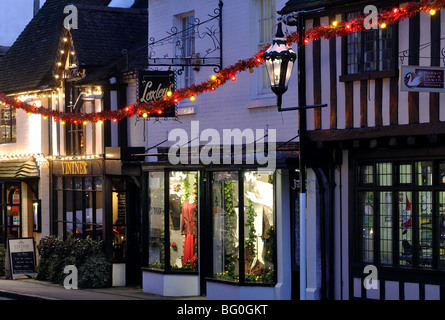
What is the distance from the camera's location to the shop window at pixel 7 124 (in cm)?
Answer: 2516

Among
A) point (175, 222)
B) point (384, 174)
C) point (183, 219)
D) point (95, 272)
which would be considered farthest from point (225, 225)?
point (95, 272)

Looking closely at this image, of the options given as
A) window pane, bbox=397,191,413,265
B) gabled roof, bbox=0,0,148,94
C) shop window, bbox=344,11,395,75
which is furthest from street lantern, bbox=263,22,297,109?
gabled roof, bbox=0,0,148,94

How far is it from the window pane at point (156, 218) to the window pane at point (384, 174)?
5447 millimetres

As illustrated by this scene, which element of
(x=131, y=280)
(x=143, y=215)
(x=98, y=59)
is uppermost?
(x=98, y=59)

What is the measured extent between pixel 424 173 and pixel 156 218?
664 centimetres

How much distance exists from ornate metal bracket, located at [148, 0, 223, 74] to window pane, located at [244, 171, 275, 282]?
2.61 meters

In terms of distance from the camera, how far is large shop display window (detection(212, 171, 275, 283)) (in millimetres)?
16188

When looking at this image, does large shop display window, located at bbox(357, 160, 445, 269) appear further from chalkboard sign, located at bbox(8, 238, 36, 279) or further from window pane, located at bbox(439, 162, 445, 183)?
chalkboard sign, located at bbox(8, 238, 36, 279)

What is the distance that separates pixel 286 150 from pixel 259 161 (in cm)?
59

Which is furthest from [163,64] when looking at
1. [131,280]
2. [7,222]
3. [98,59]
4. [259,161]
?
[7,222]

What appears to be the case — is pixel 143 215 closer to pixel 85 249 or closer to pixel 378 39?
pixel 85 249

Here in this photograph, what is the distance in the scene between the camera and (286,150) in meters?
15.7

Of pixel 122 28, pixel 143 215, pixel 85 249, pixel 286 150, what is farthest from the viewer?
pixel 122 28

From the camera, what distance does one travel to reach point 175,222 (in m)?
18.2
